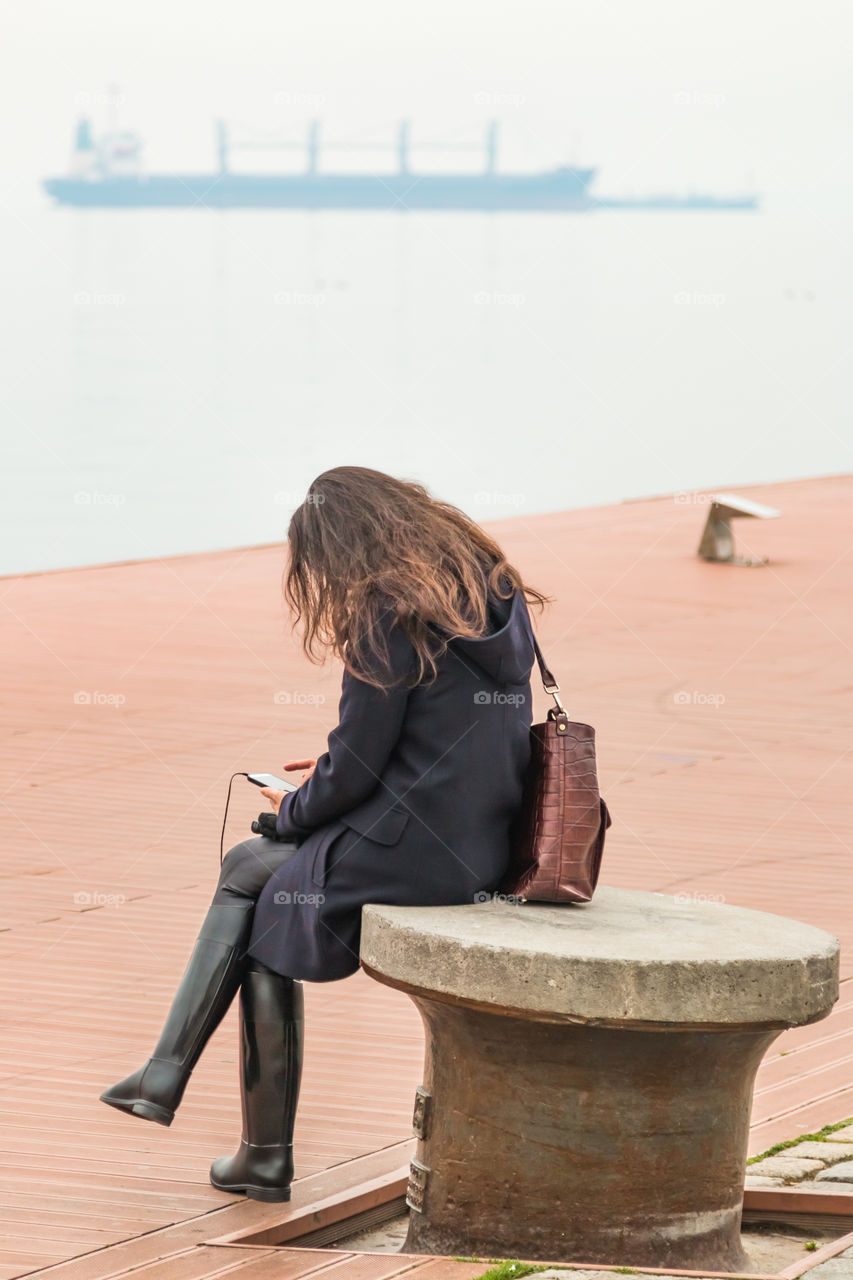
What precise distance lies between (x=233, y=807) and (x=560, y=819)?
420 centimetres

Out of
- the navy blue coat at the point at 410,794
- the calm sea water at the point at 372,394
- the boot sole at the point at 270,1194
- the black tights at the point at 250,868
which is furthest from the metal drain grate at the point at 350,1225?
the calm sea water at the point at 372,394

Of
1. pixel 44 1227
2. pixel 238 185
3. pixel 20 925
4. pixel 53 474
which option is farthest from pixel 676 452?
pixel 238 185

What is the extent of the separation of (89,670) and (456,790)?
7127 mm

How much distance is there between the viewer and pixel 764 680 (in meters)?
10.8

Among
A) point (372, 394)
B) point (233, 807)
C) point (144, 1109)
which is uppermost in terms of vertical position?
point (144, 1109)

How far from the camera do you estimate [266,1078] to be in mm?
3801

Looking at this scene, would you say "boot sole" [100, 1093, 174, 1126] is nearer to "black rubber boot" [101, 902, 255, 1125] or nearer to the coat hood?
"black rubber boot" [101, 902, 255, 1125]

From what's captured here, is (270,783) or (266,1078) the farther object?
(270,783)

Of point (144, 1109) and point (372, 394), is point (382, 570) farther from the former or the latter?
point (372, 394)

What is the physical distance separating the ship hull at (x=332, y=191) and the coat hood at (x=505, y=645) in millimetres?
159700

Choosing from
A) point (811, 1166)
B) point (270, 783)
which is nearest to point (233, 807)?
point (270, 783)

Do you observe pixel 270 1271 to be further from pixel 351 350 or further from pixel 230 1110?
pixel 351 350

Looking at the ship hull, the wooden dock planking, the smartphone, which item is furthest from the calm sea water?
the ship hull

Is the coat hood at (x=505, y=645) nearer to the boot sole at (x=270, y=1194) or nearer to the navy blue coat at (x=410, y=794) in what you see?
the navy blue coat at (x=410, y=794)
